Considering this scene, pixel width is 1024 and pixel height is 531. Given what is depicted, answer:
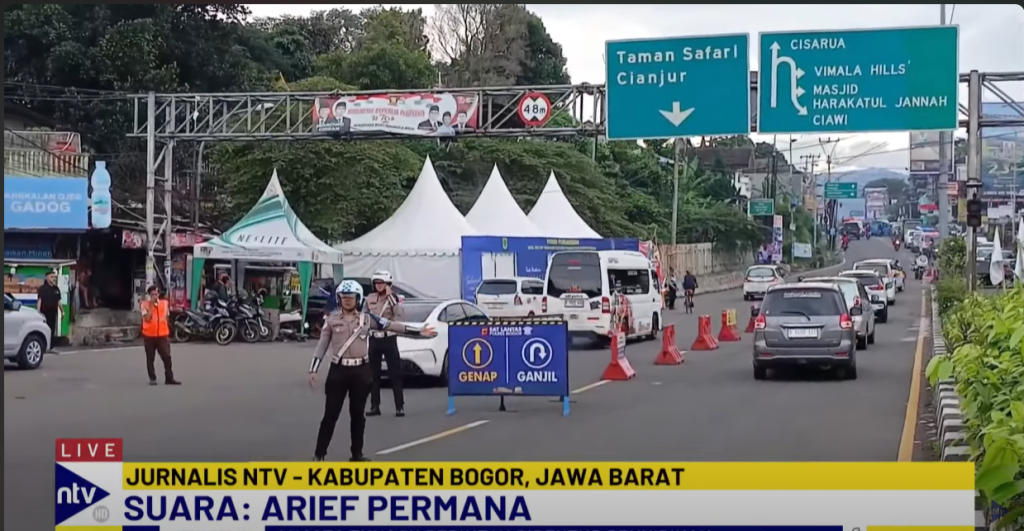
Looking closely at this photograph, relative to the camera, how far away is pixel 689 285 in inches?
511

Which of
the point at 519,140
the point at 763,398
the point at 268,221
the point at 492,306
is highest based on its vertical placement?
the point at 519,140

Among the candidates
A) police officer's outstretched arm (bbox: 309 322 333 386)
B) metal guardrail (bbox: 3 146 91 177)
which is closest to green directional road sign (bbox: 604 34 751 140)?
police officer's outstretched arm (bbox: 309 322 333 386)

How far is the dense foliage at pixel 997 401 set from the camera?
4.43m

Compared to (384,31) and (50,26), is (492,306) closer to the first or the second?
(384,31)

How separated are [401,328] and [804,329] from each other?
6.49 metres

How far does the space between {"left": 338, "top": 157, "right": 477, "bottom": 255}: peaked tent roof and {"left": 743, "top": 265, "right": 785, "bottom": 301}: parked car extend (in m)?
2.65

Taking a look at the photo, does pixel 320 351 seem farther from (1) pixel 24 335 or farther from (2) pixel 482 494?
(2) pixel 482 494

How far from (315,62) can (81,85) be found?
1.68 meters

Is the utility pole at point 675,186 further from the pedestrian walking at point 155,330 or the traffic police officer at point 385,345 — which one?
the pedestrian walking at point 155,330

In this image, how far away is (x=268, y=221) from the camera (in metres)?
7.53

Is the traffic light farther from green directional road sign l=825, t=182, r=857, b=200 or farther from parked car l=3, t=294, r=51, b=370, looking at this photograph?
parked car l=3, t=294, r=51, b=370

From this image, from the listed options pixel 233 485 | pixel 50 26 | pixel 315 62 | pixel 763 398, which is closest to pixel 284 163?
pixel 315 62

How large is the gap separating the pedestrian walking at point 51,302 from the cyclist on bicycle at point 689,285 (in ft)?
22.0

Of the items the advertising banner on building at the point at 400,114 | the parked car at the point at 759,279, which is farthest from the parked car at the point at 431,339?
the parked car at the point at 759,279
